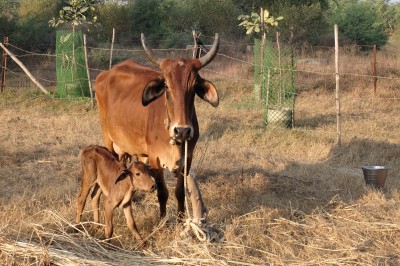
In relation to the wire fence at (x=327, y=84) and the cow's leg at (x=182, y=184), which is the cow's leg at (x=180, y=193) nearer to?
the cow's leg at (x=182, y=184)

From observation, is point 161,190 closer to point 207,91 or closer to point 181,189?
point 181,189

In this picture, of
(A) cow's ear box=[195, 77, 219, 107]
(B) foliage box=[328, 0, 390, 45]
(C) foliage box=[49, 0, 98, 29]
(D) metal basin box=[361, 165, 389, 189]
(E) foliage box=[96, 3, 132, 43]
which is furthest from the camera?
(B) foliage box=[328, 0, 390, 45]

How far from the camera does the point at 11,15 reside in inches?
1139

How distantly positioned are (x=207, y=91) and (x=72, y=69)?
11.0 metres

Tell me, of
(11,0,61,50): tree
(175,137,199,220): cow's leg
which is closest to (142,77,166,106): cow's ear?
(175,137,199,220): cow's leg

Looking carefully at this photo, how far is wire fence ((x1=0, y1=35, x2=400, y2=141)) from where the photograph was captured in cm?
1288

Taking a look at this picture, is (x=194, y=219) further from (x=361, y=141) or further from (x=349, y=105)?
(x=349, y=105)

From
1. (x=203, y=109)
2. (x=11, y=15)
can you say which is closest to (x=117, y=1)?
(x=11, y=15)

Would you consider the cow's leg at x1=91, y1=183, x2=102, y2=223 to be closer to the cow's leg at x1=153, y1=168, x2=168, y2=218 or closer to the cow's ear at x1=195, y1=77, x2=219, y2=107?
the cow's leg at x1=153, y1=168, x2=168, y2=218

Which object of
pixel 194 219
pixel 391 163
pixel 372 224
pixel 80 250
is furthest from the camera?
pixel 391 163

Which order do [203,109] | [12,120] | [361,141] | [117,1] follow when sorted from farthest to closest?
1. [117,1]
2. [203,109]
3. [12,120]
4. [361,141]

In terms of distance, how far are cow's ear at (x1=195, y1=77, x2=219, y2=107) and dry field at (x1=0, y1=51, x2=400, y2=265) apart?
1.24 meters

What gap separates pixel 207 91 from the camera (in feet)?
19.0

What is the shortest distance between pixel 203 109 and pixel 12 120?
4.64 m
